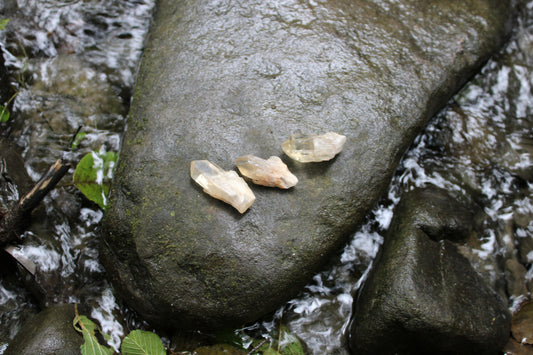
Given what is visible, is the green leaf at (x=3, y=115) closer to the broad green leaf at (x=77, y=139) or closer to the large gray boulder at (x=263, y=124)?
the broad green leaf at (x=77, y=139)

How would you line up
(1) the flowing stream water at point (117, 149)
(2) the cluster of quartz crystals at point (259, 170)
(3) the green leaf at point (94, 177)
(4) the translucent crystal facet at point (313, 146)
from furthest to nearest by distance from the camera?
(3) the green leaf at point (94, 177) → (1) the flowing stream water at point (117, 149) → (4) the translucent crystal facet at point (313, 146) → (2) the cluster of quartz crystals at point (259, 170)

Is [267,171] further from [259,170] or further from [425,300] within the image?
[425,300]

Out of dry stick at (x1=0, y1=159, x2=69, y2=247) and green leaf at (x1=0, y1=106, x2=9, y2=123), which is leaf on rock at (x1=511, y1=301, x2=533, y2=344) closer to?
dry stick at (x1=0, y1=159, x2=69, y2=247)

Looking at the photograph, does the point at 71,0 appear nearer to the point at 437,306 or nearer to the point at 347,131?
the point at 347,131

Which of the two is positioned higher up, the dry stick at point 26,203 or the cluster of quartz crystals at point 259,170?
the cluster of quartz crystals at point 259,170

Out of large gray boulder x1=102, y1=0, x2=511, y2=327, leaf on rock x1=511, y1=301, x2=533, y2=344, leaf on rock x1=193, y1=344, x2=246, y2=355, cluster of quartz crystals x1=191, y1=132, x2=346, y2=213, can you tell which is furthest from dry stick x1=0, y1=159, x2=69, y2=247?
leaf on rock x1=511, y1=301, x2=533, y2=344

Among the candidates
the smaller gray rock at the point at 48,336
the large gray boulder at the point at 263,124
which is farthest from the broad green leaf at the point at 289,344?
the smaller gray rock at the point at 48,336

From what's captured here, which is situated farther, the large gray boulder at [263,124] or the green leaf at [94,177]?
the green leaf at [94,177]

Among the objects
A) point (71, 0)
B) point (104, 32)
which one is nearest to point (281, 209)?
point (104, 32)
